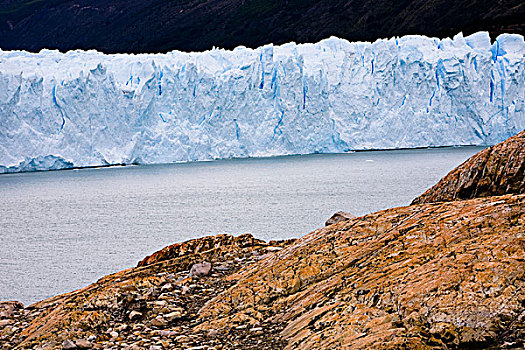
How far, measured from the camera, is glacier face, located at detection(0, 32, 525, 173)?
152ft

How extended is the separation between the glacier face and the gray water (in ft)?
11.4

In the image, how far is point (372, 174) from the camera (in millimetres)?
50438

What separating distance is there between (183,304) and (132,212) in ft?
91.6

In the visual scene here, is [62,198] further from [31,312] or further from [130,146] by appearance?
[31,312]

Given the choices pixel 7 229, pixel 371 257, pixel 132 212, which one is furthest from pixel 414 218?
pixel 132 212

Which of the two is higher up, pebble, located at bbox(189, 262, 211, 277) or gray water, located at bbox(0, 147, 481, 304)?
pebble, located at bbox(189, 262, 211, 277)

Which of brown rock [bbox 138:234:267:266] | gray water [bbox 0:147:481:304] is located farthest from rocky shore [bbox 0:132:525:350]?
gray water [bbox 0:147:481:304]

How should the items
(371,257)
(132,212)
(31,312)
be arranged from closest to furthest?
(371,257) < (31,312) < (132,212)

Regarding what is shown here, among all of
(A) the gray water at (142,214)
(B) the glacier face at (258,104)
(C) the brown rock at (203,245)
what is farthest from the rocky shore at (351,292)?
(B) the glacier face at (258,104)

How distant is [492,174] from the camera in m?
5.32

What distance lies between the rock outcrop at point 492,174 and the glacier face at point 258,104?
42.9m

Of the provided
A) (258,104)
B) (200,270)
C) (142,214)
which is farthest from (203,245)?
(258,104)

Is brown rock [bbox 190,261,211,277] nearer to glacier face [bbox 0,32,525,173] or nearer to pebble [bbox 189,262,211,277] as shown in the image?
pebble [bbox 189,262,211,277]

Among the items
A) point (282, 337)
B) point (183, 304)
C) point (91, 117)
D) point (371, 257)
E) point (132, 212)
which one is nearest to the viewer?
point (282, 337)
